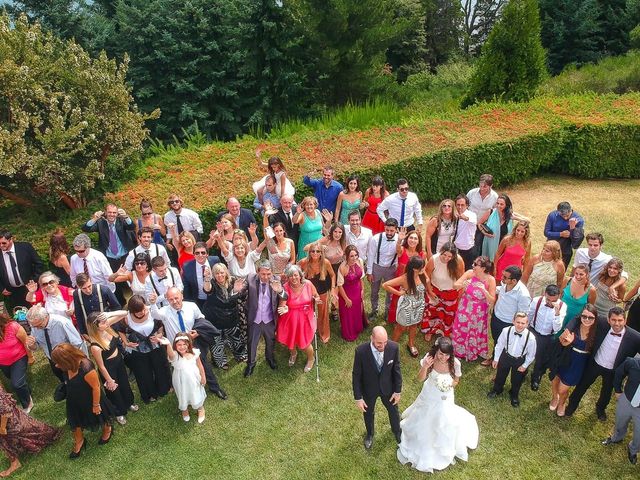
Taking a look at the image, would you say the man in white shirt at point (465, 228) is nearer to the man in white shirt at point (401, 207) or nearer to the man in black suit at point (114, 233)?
the man in white shirt at point (401, 207)

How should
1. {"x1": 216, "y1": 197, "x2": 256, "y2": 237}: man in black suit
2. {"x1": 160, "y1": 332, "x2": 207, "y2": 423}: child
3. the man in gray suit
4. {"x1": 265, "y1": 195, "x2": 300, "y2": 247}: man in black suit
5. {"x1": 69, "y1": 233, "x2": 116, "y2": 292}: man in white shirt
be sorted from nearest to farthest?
{"x1": 160, "y1": 332, "x2": 207, "y2": 423}: child
the man in gray suit
{"x1": 69, "y1": 233, "x2": 116, "y2": 292}: man in white shirt
{"x1": 216, "y1": 197, "x2": 256, "y2": 237}: man in black suit
{"x1": 265, "y1": 195, "x2": 300, "y2": 247}: man in black suit

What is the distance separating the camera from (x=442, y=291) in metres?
7.73

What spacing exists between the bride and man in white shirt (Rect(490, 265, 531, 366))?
3.99ft

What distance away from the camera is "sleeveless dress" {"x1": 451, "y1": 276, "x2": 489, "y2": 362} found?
283 inches

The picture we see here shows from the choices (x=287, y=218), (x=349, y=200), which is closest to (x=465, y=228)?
(x=349, y=200)

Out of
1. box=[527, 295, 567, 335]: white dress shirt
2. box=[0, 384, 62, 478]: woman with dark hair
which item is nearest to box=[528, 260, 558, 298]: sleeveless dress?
box=[527, 295, 567, 335]: white dress shirt

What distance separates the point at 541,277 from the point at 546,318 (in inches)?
36.6

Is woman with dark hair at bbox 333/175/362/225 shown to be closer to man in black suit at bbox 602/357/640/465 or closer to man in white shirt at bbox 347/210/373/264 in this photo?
man in white shirt at bbox 347/210/373/264

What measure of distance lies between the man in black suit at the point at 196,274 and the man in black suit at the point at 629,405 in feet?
16.7

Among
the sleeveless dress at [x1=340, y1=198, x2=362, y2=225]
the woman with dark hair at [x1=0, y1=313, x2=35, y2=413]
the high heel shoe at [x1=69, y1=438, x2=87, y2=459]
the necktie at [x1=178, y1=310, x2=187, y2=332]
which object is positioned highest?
the sleeveless dress at [x1=340, y1=198, x2=362, y2=225]

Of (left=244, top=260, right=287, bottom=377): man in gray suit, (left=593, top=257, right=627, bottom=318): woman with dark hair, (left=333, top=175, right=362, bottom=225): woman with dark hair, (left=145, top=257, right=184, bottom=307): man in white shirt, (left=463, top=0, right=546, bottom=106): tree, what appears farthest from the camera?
(left=463, top=0, right=546, bottom=106): tree

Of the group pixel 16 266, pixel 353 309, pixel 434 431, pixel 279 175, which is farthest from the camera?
pixel 279 175

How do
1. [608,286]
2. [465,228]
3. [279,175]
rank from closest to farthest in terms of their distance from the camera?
1. [608,286]
2. [465,228]
3. [279,175]

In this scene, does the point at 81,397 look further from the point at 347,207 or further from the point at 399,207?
the point at 399,207
